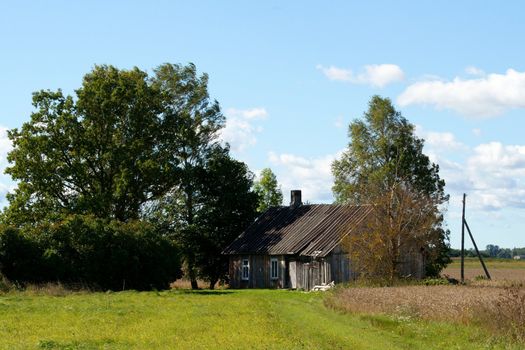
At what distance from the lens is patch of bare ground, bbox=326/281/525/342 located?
2309cm

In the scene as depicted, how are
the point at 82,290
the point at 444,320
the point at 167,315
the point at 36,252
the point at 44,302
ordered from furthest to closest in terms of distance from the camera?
the point at 36,252, the point at 82,290, the point at 44,302, the point at 167,315, the point at 444,320

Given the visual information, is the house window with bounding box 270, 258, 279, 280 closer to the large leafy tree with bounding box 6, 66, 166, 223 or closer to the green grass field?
the large leafy tree with bounding box 6, 66, 166, 223

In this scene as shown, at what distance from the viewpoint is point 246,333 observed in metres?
23.0

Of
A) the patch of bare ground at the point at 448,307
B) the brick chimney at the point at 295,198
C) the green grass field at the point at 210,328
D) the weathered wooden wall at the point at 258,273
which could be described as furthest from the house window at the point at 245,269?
the green grass field at the point at 210,328

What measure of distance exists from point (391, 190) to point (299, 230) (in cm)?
1032

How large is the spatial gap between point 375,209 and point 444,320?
24.1m

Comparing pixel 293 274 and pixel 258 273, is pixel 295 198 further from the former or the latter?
pixel 293 274

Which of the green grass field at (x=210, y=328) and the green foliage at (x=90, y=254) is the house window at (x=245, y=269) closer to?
the green foliage at (x=90, y=254)

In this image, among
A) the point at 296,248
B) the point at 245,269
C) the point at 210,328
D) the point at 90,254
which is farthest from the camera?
the point at 245,269

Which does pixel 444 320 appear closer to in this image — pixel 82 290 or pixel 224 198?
pixel 82 290

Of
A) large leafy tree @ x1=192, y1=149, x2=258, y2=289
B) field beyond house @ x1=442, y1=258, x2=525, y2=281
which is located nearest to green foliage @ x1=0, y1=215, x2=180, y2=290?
large leafy tree @ x1=192, y1=149, x2=258, y2=289

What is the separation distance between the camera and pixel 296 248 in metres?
56.5

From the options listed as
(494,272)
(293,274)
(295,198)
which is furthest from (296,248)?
(494,272)

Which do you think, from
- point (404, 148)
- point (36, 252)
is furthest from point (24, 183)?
point (404, 148)
